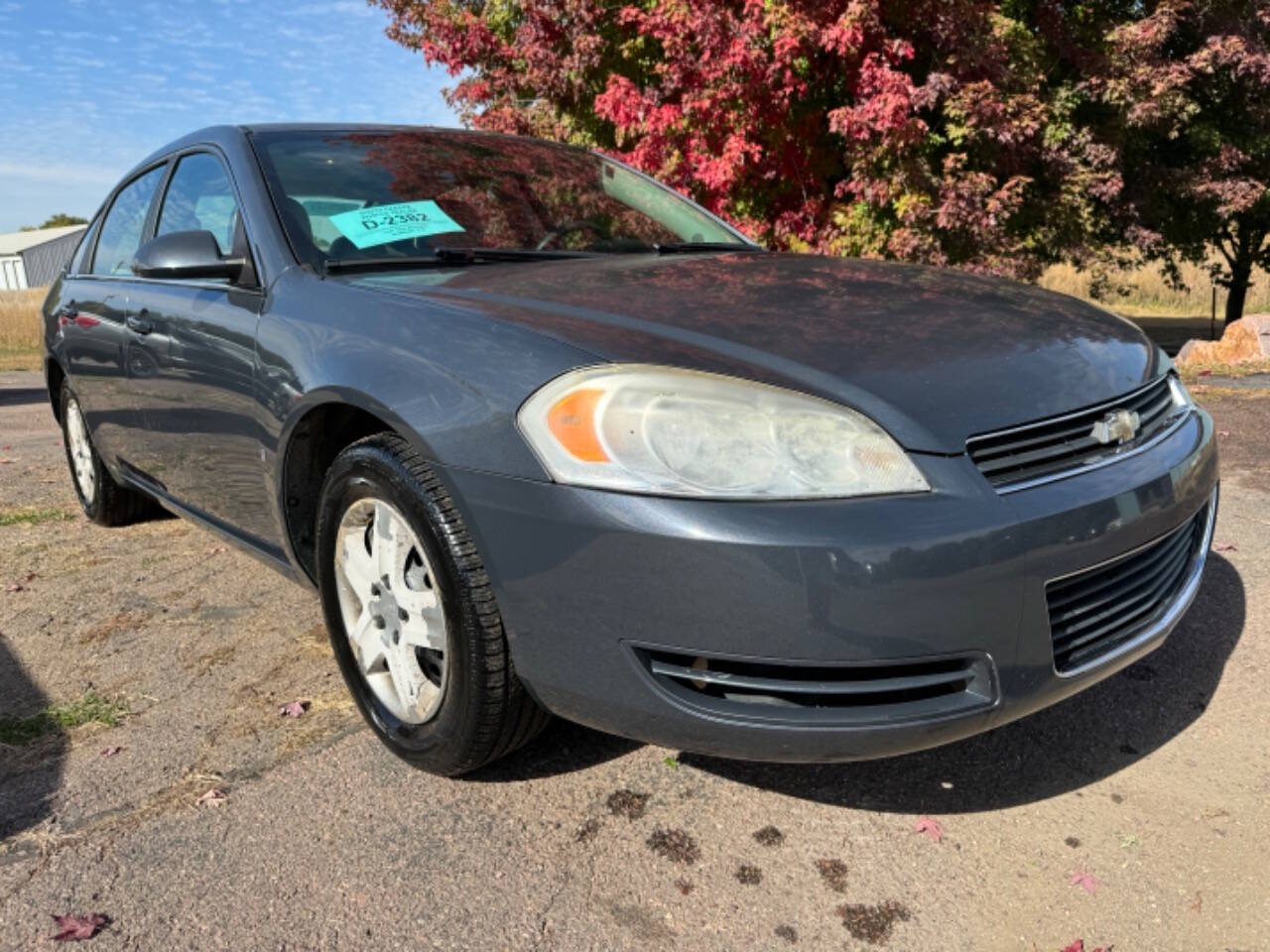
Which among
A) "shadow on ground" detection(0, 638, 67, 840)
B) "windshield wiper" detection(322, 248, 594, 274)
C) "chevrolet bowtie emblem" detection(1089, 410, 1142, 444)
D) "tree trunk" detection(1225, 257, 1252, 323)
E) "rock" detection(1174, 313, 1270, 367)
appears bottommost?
"tree trunk" detection(1225, 257, 1252, 323)

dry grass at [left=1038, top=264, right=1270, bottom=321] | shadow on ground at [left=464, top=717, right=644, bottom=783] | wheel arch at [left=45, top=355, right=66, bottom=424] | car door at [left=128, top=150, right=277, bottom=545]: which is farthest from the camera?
dry grass at [left=1038, top=264, right=1270, bottom=321]

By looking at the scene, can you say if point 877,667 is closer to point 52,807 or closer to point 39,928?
point 39,928

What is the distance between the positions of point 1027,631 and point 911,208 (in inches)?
A: 282

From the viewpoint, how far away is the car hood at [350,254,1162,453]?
6.23 feet

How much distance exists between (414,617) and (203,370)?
3.78 feet

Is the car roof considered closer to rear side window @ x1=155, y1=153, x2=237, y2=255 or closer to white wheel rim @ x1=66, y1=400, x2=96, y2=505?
rear side window @ x1=155, y1=153, x2=237, y2=255

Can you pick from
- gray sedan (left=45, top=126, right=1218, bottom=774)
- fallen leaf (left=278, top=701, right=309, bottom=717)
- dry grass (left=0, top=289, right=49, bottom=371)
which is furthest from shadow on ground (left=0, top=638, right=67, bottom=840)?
dry grass (left=0, top=289, right=49, bottom=371)

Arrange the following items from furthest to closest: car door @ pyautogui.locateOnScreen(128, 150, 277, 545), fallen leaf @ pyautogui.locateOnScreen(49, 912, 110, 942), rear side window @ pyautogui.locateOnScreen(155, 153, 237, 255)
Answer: rear side window @ pyautogui.locateOnScreen(155, 153, 237, 255), car door @ pyautogui.locateOnScreen(128, 150, 277, 545), fallen leaf @ pyautogui.locateOnScreen(49, 912, 110, 942)

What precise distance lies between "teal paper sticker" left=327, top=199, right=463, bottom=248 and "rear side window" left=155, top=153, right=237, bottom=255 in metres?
0.39

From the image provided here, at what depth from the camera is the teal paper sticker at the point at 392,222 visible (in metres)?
2.76

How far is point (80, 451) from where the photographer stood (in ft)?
15.4

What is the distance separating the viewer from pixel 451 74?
34.7 feet

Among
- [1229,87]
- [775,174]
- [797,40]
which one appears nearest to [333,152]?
[797,40]

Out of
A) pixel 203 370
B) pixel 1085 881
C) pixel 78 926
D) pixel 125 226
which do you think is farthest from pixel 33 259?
pixel 1085 881
